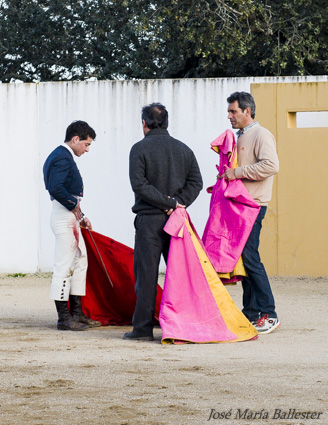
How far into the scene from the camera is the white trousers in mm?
6512

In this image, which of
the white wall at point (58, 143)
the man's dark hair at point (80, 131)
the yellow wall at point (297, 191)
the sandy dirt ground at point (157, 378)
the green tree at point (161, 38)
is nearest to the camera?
the sandy dirt ground at point (157, 378)

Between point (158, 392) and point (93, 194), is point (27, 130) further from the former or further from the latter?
point (158, 392)

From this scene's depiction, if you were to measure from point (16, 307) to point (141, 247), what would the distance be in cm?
269

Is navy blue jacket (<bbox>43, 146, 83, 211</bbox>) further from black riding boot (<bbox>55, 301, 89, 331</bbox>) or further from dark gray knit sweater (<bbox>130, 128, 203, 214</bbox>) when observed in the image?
black riding boot (<bbox>55, 301, 89, 331</bbox>)

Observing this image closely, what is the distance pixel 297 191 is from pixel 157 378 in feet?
20.3

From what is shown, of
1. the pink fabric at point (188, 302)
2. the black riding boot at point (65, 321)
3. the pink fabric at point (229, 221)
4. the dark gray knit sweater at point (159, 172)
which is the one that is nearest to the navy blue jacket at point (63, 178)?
the dark gray knit sweater at point (159, 172)

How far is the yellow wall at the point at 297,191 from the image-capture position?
34.3ft

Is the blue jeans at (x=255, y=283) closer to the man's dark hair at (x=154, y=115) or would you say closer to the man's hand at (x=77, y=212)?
the man's dark hair at (x=154, y=115)

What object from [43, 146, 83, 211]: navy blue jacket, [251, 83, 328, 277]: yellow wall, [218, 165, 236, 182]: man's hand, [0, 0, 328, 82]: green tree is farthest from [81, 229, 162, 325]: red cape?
[0, 0, 328, 82]: green tree

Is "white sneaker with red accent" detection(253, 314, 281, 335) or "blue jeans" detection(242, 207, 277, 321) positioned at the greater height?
"blue jeans" detection(242, 207, 277, 321)

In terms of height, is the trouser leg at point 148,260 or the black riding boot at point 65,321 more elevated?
the trouser leg at point 148,260

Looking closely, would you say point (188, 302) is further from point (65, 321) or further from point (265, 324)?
point (65, 321)

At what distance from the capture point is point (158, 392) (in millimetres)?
4316

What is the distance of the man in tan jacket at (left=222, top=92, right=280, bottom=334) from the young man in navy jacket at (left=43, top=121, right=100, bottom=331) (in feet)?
3.82
